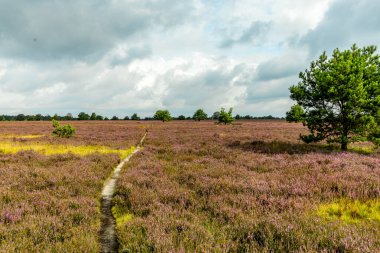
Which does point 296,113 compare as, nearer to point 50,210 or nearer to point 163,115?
point 50,210

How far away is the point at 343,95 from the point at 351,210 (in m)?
9.77

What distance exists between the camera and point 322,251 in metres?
3.63

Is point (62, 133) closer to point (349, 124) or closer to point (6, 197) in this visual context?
point (6, 197)

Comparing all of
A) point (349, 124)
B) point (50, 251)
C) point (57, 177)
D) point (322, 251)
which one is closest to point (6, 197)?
point (57, 177)

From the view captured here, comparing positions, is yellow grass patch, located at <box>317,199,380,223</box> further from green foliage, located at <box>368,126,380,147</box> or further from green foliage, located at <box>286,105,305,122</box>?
green foliage, located at <box>286,105,305,122</box>

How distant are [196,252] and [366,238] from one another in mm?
2949

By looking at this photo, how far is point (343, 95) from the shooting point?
1326 cm

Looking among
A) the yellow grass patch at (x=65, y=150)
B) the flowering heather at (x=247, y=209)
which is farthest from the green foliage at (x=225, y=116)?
the flowering heather at (x=247, y=209)

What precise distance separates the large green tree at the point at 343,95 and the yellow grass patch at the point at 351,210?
8.29 metres

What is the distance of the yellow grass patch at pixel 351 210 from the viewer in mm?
5371

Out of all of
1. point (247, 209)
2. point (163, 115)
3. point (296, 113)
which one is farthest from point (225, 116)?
point (247, 209)

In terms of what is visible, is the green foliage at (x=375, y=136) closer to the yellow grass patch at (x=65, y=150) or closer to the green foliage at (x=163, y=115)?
the yellow grass patch at (x=65, y=150)

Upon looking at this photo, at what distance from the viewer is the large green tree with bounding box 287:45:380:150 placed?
513 inches

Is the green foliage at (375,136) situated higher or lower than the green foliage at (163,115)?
lower
